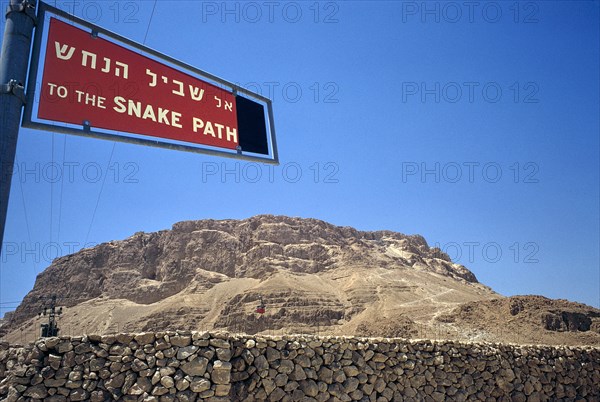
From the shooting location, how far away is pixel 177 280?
107 metres

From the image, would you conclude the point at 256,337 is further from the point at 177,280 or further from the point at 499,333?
the point at 177,280

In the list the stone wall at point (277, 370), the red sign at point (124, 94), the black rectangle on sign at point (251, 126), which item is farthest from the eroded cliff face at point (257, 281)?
the red sign at point (124, 94)

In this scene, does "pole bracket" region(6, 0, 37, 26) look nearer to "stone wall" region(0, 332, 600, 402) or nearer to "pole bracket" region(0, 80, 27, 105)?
"pole bracket" region(0, 80, 27, 105)

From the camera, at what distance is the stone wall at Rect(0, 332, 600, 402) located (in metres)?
7.49

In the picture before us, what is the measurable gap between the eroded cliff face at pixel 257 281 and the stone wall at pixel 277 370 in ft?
119

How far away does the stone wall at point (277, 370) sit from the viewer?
24.6ft

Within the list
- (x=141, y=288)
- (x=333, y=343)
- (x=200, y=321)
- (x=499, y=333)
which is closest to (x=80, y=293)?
(x=141, y=288)

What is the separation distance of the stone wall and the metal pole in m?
5.08

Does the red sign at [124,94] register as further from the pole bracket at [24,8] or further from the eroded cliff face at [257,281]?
the eroded cliff face at [257,281]

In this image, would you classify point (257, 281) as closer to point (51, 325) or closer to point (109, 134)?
point (51, 325)

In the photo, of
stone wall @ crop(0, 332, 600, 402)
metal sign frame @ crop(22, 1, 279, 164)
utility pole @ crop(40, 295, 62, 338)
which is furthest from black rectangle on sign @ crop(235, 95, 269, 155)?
utility pole @ crop(40, 295, 62, 338)

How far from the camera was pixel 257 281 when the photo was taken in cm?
9994

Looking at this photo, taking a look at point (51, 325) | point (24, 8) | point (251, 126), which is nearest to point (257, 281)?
point (51, 325)

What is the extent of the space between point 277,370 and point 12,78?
6860 millimetres
